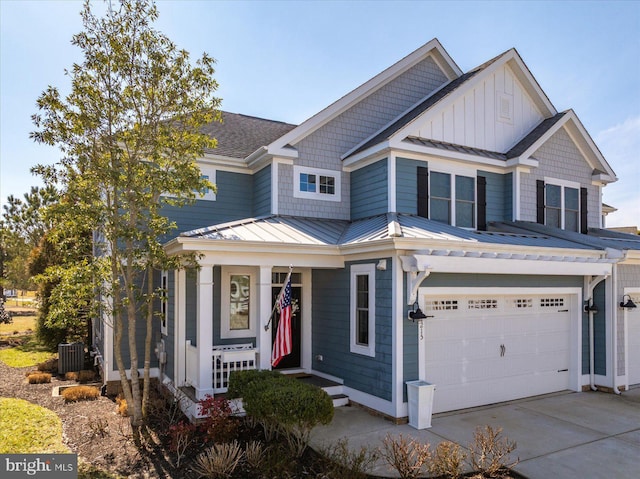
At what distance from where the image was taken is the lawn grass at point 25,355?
48.3 feet

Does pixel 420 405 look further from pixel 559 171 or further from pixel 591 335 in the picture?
pixel 559 171

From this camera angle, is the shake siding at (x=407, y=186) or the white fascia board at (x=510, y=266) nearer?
the white fascia board at (x=510, y=266)

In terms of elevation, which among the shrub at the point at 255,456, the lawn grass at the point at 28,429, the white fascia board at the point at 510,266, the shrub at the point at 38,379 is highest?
the white fascia board at the point at 510,266

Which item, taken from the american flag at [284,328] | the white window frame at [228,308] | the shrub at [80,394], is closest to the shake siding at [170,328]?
the white window frame at [228,308]

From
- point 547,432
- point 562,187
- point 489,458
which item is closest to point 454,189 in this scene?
point 562,187

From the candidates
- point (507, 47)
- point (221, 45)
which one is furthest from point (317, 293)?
point (507, 47)

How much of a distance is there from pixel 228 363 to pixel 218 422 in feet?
6.03

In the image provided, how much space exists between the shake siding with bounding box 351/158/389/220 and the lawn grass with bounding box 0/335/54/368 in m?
11.8

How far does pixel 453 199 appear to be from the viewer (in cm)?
1095

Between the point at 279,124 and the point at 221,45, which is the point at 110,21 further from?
the point at 279,124

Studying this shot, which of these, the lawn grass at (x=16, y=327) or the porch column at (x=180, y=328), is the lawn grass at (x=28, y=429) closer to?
the porch column at (x=180, y=328)

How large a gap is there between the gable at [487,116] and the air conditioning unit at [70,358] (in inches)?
445

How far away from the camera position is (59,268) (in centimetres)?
779

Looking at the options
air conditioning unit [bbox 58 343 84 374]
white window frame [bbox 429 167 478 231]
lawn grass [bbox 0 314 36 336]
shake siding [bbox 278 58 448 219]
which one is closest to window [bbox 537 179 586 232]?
white window frame [bbox 429 167 478 231]
